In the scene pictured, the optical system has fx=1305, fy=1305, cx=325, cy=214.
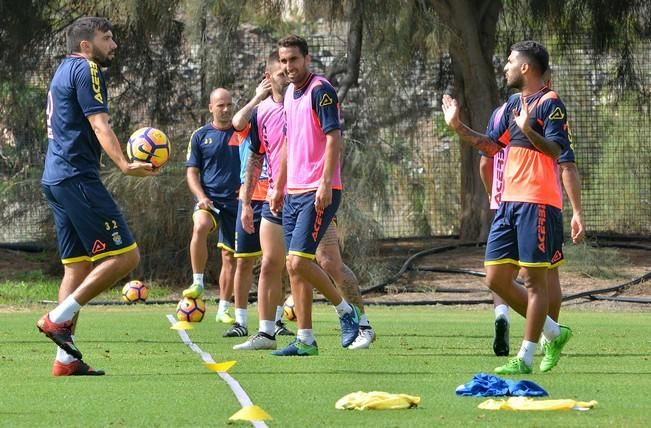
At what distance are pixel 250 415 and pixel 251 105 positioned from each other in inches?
206

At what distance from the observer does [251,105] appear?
1075 centimetres

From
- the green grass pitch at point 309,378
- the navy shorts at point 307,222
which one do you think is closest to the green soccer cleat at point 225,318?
the green grass pitch at point 309,378

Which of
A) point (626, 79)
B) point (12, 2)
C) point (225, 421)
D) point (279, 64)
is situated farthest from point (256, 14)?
point (225, 421)

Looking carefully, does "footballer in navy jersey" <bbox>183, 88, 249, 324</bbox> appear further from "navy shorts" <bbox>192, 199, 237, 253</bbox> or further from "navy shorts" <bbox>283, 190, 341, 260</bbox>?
"navy shorts" <bbox>283, 190, 341, 260</bbox>

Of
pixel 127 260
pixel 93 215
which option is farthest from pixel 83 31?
pixel 127 260

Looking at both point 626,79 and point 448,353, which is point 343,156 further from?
point 448,353

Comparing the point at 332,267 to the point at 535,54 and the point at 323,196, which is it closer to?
the point at 323,196

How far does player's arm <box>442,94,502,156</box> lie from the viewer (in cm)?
814

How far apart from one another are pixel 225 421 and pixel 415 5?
501 inches

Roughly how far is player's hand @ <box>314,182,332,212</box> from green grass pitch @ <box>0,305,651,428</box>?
1.06 meters

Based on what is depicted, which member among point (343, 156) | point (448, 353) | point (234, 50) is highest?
point (234, 50)

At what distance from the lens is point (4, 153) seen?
1988cm

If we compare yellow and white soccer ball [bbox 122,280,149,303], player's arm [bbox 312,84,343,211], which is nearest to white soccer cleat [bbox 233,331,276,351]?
player's arm [bbox 312,84,343,211]

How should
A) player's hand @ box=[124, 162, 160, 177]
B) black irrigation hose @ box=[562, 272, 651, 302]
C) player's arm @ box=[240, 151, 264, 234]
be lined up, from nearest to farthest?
1. player's hand @ box=[124, 162, 160, 177]
2. player's arm @ box=[240, 151, 264, 234]
3. black irrigation hose @ box=[562, 272, 651, 302]
